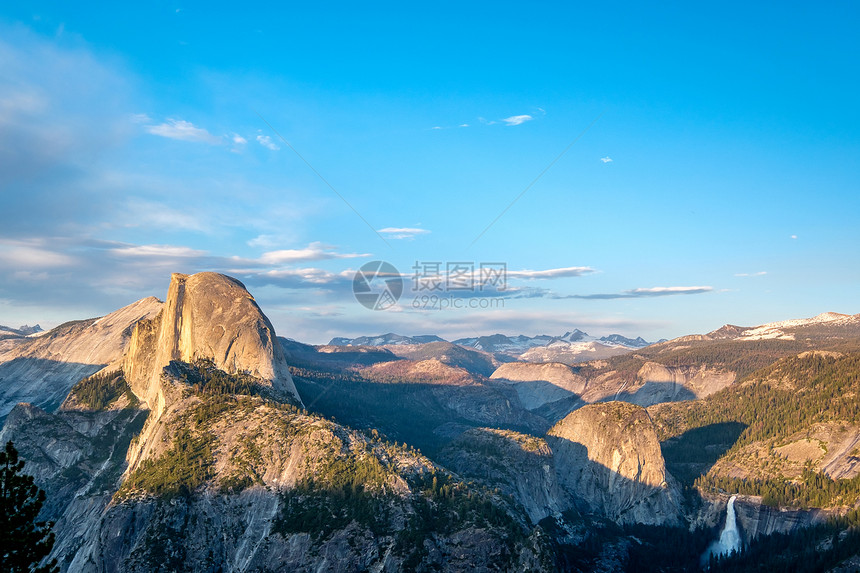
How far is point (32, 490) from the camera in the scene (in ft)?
176

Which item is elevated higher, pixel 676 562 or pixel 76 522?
pixel 76 522

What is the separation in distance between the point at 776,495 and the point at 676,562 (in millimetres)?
43849

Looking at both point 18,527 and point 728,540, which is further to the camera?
point 728,540

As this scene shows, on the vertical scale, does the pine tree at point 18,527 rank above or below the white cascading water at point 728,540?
above

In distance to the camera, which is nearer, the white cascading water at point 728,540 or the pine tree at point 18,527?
the pine tree at point 18,527

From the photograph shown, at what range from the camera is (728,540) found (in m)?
195

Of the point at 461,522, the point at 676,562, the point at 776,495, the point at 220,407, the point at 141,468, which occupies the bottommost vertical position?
the point at 676,562

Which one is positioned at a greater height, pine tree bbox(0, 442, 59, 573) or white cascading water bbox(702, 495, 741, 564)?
pine tree bbox(0, 442, 59, 573)

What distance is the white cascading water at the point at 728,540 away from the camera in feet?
620

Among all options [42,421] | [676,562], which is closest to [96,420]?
[42,421]

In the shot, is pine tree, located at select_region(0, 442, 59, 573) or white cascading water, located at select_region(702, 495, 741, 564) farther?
white cascading water, located at select_region(702, 495, 741, 564)

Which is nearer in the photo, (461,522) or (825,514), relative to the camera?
(461,522)

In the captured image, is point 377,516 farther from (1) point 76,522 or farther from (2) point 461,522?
(1) point 76,522

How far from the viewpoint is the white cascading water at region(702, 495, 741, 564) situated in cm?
18900
